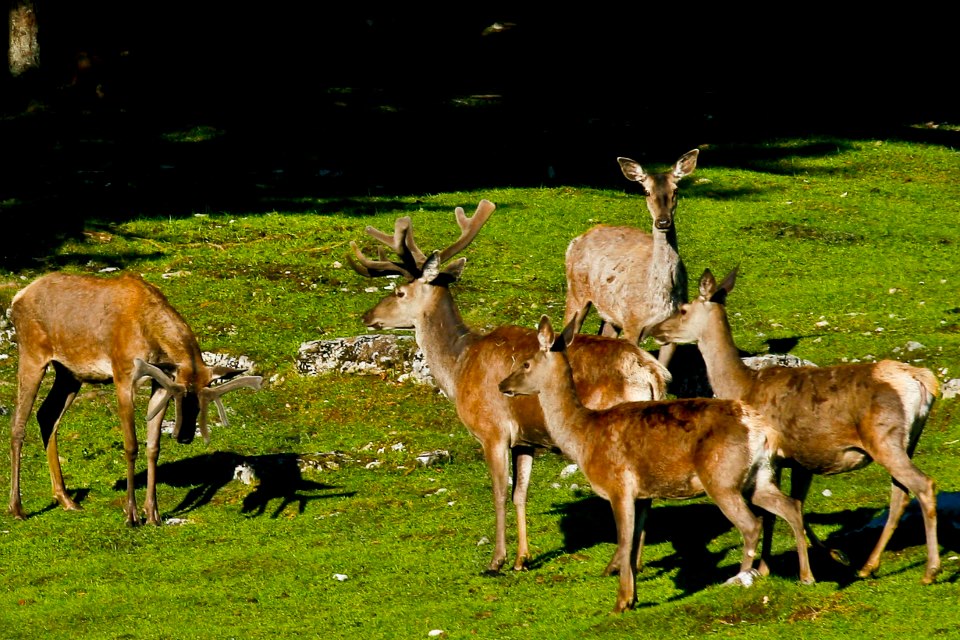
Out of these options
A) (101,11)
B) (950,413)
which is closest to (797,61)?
(101,11)

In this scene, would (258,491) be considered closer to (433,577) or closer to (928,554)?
(433,577)

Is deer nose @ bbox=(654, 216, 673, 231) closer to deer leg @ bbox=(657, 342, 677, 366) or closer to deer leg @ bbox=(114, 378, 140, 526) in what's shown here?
deer leg @ bbox=(657, 342, 677, 366)

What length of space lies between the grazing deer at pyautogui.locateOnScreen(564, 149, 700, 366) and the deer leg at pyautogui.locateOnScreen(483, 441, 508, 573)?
3820 millimetres

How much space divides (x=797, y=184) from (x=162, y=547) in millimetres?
17190

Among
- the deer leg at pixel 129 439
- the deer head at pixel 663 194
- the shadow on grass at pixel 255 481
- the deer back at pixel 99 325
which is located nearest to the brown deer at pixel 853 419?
the deer head at pixel 663 194

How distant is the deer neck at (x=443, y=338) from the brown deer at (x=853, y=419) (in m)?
2.25

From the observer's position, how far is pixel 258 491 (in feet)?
51.6

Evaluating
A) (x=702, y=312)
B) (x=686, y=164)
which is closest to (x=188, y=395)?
(x=702, y=312)

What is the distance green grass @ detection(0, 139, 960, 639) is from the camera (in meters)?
11.7

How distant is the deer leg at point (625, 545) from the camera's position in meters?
11.0

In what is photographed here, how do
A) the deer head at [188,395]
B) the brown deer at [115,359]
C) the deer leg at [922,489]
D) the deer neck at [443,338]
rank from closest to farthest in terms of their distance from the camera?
the deer leg at [922,489] → the deer neck at [443,338] → the deer head at [188,395] → the brown deer at [115,359]

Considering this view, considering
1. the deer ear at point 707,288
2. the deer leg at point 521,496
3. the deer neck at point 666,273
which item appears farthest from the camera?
the deer neck at point 666,273

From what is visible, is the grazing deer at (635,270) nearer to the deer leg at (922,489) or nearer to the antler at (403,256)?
the antler at (403,256)

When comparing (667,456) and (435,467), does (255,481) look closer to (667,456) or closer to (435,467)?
(435,467)
